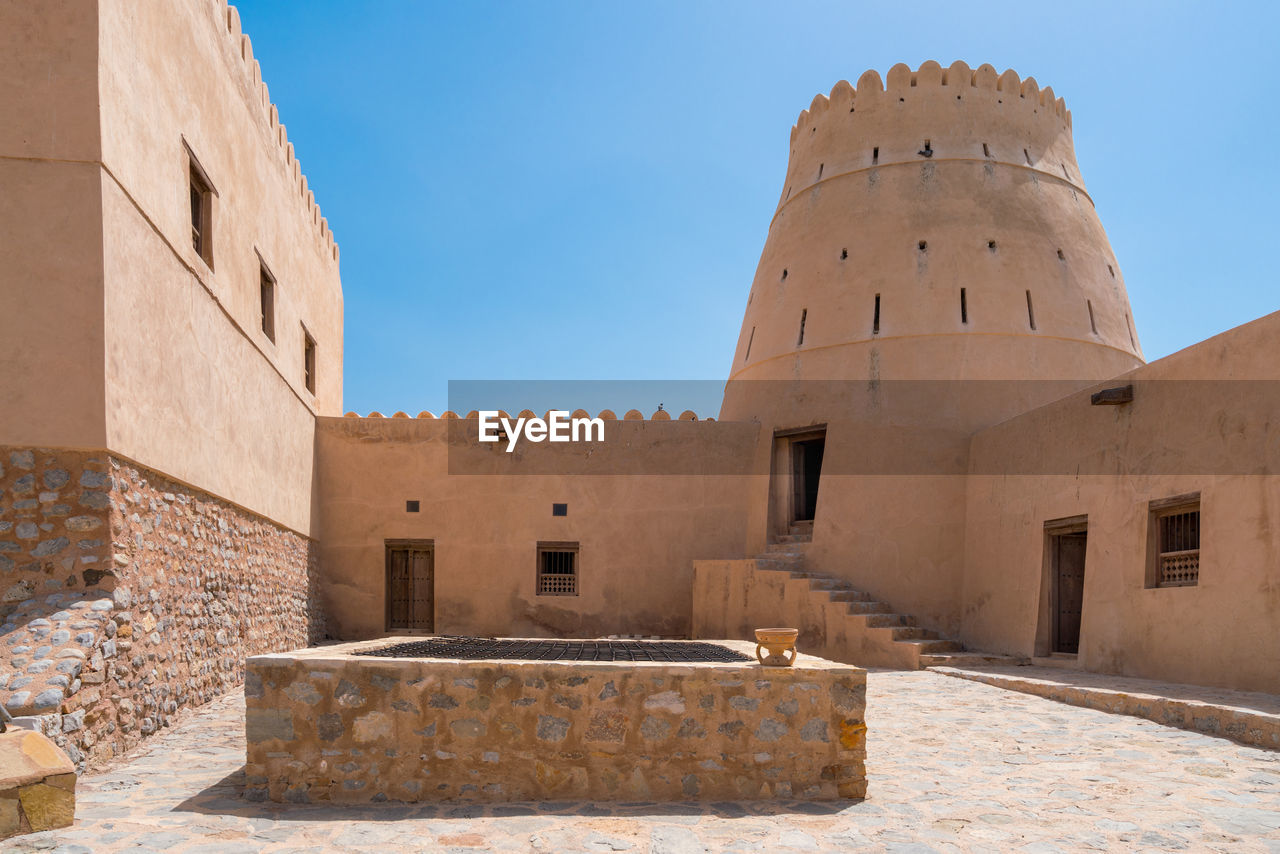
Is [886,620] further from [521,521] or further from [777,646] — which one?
[777,646]

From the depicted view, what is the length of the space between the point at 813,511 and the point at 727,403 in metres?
2.51

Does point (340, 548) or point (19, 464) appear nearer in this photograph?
point (19, 464)

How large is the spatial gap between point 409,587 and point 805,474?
642 cm

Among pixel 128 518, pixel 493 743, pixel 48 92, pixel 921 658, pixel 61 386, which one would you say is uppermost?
pixel 48 92

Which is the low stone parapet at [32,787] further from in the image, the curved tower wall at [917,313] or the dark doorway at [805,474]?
the dark doorway at [805,474]

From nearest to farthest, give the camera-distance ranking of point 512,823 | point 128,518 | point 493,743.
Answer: point 512,823 < point 493,743 < point 128,518

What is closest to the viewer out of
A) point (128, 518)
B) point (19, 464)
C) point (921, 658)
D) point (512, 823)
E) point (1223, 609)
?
point (512, 823)

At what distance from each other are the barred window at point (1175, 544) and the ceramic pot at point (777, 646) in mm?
5369

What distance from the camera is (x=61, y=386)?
604 cm

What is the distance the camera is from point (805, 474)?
14359mm

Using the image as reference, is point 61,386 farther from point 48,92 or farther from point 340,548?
point 340,548

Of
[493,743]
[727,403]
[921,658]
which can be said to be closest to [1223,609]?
[921,658]

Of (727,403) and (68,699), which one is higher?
(727,403)

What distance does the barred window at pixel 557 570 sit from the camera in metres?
13.5
